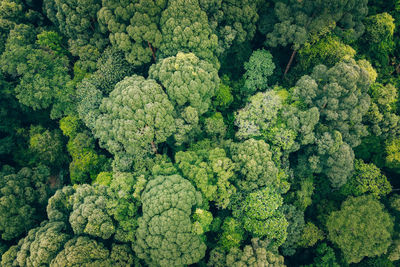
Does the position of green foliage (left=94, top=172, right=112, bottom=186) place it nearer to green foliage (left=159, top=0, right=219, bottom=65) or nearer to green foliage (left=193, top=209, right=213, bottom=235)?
green foliage (left=193, top=209, right=213, bottom=235)

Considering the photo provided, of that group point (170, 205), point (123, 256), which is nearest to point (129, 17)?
point (170, 205)

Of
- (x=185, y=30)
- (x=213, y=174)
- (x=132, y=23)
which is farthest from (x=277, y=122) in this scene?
(x=132, y=23)

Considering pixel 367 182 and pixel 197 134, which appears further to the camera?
pixel 197 134

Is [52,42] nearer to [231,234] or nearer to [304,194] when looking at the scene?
[231,234]

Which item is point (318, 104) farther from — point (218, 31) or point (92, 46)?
point (92, 46)

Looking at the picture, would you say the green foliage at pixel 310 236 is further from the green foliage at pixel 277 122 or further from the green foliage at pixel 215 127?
the green foliage at pixel 215 127

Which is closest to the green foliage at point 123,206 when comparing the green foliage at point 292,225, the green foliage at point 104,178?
the green foliage at point 104,178
